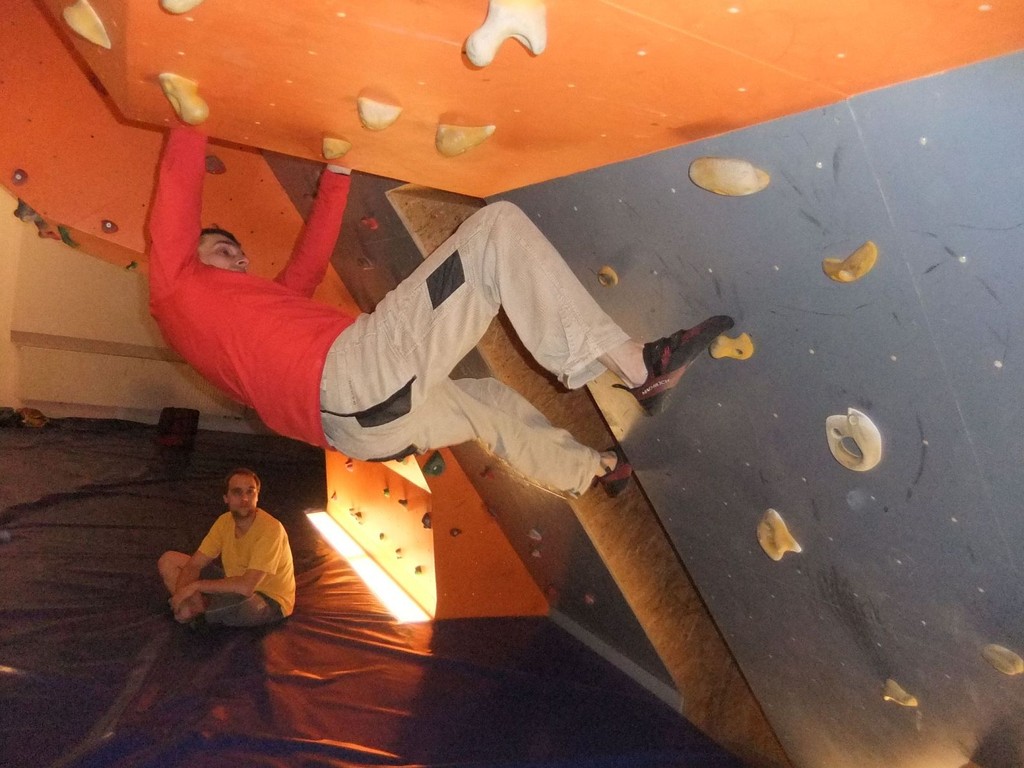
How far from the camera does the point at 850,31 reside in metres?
0.75

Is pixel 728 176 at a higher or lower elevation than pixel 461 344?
higher

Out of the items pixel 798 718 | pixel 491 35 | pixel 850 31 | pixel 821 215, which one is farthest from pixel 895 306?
pixel 798 718

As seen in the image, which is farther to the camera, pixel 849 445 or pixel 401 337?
pixel 401 337

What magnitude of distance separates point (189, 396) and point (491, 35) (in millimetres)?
5754

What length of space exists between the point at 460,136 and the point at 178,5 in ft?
1.68

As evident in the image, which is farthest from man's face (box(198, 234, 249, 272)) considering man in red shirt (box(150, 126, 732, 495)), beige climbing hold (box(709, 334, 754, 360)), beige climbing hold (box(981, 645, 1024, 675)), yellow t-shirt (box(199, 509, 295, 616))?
beige climbing hold (box(981, 645, 1024, 675))

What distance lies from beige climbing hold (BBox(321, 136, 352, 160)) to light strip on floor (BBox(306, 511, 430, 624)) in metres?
1.99

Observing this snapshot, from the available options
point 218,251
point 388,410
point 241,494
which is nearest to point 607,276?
point 388,410

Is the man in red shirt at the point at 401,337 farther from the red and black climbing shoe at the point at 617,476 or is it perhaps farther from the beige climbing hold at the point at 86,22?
the beige climbing hold at the point at 86,22

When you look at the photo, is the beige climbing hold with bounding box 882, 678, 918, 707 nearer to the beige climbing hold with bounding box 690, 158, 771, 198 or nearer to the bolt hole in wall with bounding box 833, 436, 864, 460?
the bolt hole in wall with bounding box 833, 436, 864, 460

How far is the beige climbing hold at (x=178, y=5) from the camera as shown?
0.91 metres

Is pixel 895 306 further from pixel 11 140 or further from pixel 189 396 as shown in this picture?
pixel 189 396

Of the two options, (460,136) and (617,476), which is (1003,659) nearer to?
(617,476)

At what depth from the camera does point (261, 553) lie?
9.23 ft
